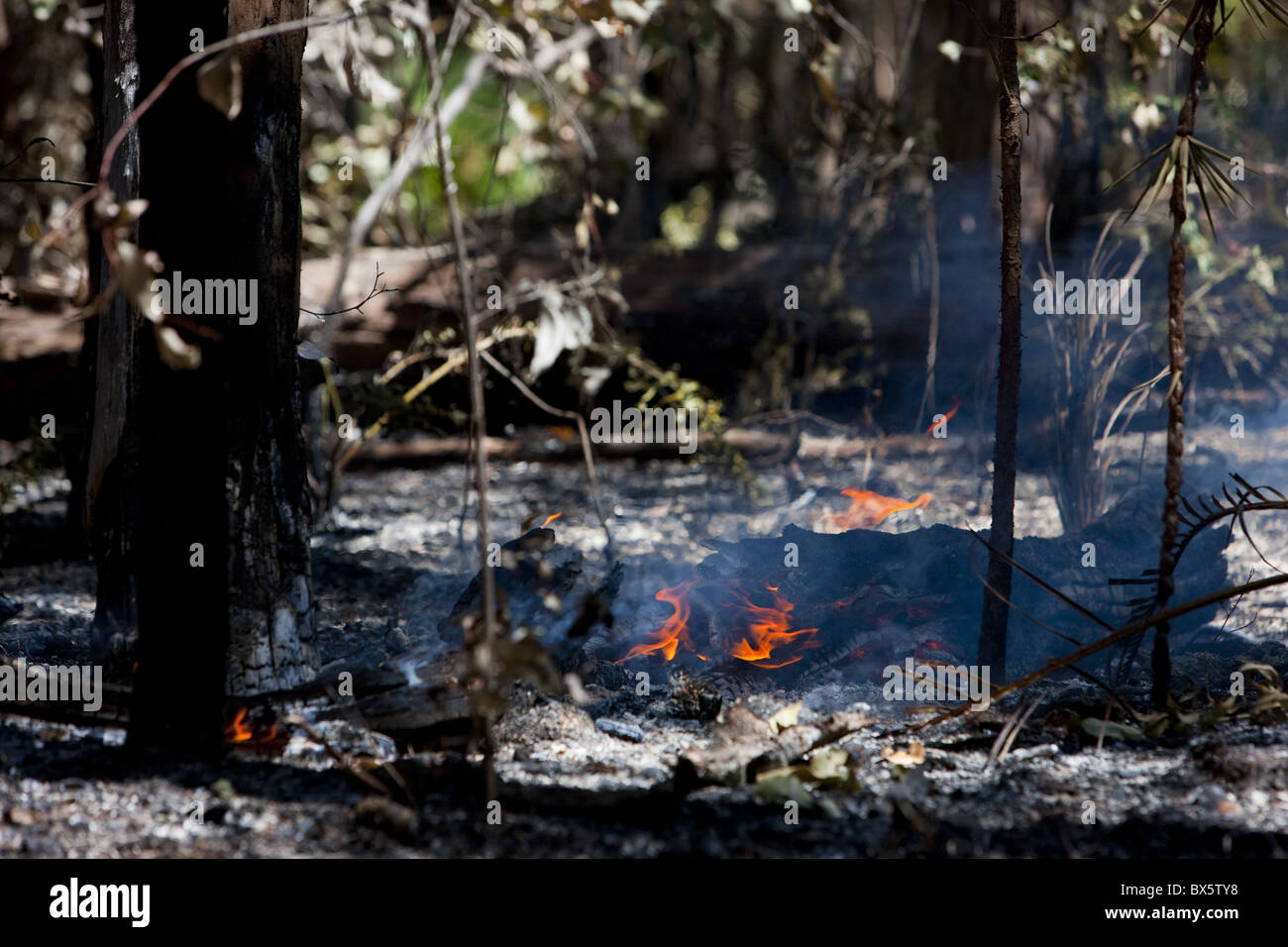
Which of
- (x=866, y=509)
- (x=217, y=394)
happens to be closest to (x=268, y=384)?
(x=217, y=394)

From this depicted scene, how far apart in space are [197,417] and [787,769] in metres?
1.69

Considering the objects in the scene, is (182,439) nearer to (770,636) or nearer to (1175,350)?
(770,636)

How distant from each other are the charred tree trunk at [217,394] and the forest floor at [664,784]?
0.81ft

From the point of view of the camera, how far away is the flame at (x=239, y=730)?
265 cm

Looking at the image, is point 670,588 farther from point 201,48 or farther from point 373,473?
point 373,473

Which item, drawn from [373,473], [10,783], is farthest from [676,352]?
[10,783]

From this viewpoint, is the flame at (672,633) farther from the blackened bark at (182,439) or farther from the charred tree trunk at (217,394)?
the blackened bark at (182,439)

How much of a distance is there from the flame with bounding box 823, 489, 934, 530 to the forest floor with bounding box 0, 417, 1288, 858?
3.42 ft

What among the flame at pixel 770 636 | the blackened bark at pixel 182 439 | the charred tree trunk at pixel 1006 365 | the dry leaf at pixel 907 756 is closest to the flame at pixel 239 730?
the blackened bark at pixel 182 439

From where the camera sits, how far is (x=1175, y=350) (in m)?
2.63

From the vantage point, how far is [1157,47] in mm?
4539

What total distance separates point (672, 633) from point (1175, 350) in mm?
1715

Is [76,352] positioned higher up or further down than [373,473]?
higher up

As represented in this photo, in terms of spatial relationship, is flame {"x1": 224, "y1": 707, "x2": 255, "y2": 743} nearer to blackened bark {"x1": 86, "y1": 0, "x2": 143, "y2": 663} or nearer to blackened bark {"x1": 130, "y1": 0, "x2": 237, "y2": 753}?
blackened bark {"x1": 130, "y1": 0, "x2": 237, "y2": 753}
